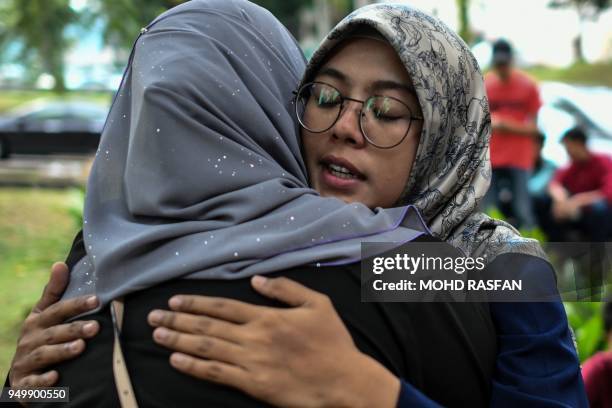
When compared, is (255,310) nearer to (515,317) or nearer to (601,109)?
(515,317)

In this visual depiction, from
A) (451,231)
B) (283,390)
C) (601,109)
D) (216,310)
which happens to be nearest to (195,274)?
(216,310)

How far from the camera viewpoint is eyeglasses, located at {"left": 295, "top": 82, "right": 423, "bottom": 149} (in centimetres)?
200

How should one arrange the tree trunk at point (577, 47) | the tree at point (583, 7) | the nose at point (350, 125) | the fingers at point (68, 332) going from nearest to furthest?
the fingers at point (68, 332) < the nose at point (350, 125) < the tree at point (583, 7) < the tree trunk at point (577, 47)

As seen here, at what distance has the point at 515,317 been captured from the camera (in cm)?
177

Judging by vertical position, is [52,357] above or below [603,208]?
A: above

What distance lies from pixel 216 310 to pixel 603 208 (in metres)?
5.89

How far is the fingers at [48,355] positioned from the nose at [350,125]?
721mm

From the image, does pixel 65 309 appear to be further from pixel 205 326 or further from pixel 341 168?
pixel 341 168

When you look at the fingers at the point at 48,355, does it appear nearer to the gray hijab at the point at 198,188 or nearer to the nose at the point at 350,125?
the gray hijab at the point at 198,188

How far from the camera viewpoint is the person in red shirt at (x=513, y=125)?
23.4 feet

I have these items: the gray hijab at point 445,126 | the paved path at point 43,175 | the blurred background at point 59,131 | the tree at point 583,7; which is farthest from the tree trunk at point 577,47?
the gray hijab at point 445,126

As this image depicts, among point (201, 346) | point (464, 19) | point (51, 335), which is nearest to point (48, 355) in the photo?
point (51, 335)

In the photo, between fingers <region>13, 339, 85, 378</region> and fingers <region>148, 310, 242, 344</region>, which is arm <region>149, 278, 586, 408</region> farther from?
fingers <region>13, 339, 85, 378</region>

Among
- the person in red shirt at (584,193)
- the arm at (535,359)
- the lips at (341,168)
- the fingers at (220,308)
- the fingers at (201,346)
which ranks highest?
the lips at (341,168)
